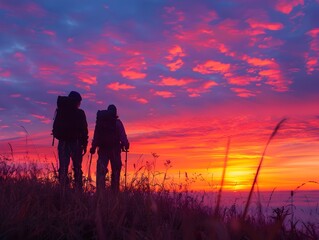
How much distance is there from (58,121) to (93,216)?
6268 millimetres

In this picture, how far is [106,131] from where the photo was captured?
11.2 meters

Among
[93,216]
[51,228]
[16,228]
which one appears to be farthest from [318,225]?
[16,228]

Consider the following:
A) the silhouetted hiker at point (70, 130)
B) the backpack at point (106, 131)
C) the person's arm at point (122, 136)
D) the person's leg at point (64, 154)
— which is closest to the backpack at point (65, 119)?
the silhouetted hiker at point (70, 130)

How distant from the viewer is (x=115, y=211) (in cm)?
437

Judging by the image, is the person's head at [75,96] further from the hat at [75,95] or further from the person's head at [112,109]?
the person's head at [112,109]

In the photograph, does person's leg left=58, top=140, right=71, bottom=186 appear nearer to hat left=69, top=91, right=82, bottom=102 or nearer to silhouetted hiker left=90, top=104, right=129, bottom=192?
hat left=69, top=91, right=82, bottom=102

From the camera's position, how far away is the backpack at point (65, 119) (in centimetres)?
992

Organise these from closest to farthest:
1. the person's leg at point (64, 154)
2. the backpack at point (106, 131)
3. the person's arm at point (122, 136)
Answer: the person's leg at point (64, 154)
the backpack at point (106, 131)
the person's arm at point (122, 136)

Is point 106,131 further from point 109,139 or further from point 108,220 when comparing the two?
point 108,220

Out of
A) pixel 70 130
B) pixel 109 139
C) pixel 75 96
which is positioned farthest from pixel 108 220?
pixel 109 139

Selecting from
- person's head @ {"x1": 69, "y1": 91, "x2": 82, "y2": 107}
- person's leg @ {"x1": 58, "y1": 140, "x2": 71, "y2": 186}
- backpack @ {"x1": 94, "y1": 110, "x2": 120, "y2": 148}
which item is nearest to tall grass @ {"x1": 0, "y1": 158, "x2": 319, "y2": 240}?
person's leg @ {"x1": 58, "y1": 140, "x2": 71, "y2": 186}

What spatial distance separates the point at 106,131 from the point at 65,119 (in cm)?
149

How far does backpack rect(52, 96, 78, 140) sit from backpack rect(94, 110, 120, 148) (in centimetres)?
117

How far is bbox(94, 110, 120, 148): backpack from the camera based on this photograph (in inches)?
440
